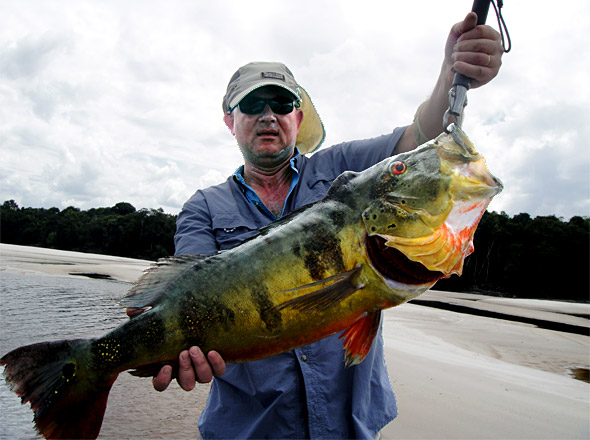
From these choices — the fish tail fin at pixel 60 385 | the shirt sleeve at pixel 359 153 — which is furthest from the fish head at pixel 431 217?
the fish tail fin at pixel 60 385

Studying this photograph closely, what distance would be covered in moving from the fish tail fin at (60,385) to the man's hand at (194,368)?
0.37 m

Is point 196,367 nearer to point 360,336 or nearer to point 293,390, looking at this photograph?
point 293,390

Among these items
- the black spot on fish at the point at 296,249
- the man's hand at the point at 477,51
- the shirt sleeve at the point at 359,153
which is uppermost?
the man's hand at the point at 477,51

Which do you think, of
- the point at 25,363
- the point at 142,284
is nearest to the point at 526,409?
the point at 142,284

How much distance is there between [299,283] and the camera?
2.10 m

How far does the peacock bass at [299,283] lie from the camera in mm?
1988

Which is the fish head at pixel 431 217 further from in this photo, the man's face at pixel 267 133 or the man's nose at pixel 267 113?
the man's nose at pixel 267 113

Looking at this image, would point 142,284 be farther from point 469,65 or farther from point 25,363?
point 469,65

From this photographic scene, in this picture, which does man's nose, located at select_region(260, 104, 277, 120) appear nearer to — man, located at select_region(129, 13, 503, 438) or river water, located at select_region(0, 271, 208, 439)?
man, located at select_region(129, 13, 503, 438)

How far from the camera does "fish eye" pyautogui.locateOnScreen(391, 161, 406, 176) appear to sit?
6.96ft

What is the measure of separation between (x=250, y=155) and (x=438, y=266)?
2.06 meters

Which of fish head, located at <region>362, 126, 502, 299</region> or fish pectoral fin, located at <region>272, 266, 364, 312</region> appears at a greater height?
fish head, located at <region>362, 126, 502, 299</region>

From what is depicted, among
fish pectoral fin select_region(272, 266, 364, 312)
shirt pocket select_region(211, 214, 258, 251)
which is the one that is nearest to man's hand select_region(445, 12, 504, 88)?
fish pectoral fin select_region(272, 266, 364, 312)

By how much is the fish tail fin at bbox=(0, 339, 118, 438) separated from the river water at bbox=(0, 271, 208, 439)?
44 centimetres
